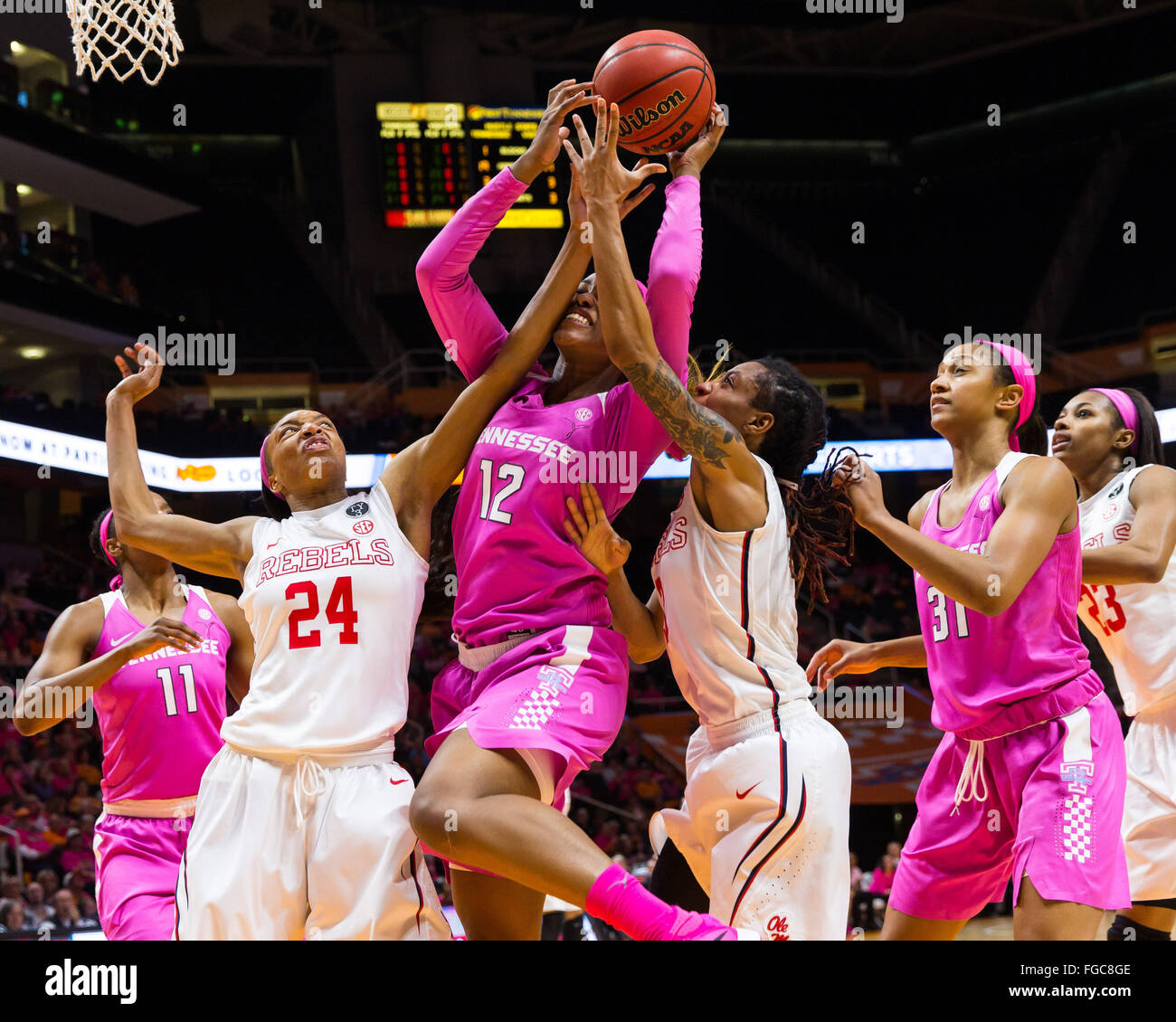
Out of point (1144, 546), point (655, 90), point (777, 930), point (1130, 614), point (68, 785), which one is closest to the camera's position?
point (777, 930)

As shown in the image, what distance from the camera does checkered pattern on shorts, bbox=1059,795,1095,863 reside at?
10.5ft

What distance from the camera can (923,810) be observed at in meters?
3.66

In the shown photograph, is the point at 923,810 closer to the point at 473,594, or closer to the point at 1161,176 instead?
the point at 473,594

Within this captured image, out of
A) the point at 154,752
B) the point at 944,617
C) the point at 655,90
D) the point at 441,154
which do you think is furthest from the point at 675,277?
the point at 441,154

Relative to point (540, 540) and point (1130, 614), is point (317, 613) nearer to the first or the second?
point (540, 540)

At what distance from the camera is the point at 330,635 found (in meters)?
3.40

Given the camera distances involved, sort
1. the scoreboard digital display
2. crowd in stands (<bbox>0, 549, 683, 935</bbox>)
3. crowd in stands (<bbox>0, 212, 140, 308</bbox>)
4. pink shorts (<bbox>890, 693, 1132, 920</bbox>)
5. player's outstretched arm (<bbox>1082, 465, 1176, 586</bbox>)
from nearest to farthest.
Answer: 1. pink shorts (<bbox>890, 693, 1132, 920</bbox>)
2. player's outstretched arm (<bbox>1082, 465, 1176, 586</bbox>)
3. crowd in stands (<bbox>0, 549, 683, 935</bbox>)
4. crowd in stands (<bbox>0, 212, 140, 308</bbox>)
5. the scoreboard digital display

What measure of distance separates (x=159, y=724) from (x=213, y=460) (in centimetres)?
1062

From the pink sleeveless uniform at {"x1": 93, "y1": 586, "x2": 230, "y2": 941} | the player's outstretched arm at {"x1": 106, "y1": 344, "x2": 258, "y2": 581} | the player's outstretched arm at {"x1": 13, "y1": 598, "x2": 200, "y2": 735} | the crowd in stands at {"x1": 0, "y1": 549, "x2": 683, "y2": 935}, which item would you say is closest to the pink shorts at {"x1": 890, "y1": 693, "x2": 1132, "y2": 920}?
the player's outstretched arm at {"x1": 106, "y1": 344, "x2": 258, "y2": 581}

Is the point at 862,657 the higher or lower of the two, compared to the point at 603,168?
lower

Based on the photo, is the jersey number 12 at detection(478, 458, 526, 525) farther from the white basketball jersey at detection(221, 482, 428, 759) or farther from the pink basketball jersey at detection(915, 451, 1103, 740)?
the pink basketball jersey at detection(915, 451, 1103, 740)

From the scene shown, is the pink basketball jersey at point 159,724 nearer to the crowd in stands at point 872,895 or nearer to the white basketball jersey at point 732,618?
the white basketball jersey at point 732,618

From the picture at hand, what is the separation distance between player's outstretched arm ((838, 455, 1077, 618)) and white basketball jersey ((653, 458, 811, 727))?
26 cm
